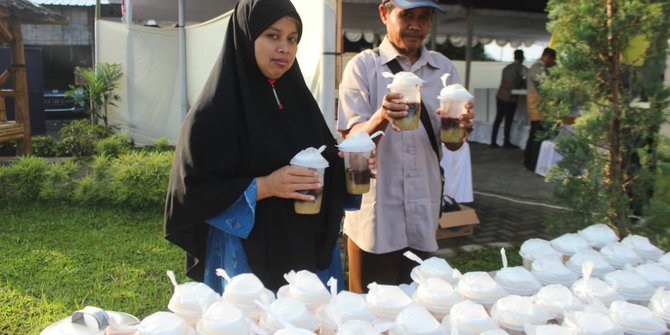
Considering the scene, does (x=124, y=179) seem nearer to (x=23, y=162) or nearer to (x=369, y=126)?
(x=23, y=162)

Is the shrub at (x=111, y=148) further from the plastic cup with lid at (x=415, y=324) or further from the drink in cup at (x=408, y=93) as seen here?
the plastic cup with lid at (x=415, y=324)

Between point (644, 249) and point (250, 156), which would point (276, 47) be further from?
point (644, 249)

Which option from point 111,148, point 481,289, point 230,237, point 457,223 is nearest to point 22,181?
point 111,148

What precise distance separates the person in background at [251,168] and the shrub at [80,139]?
782 cm

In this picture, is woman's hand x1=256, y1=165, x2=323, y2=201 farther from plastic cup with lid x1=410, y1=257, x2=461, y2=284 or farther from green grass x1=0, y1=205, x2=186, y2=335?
green grass x1=0, y1=205, x2=186, y2=335

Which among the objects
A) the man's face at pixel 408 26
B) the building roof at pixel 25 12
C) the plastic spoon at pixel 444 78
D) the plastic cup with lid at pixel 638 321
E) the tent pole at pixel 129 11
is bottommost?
the plastic cup with lid at pixel 638 321

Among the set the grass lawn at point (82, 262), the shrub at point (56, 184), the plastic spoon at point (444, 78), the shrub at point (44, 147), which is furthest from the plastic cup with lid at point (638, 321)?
the shrub at point (44, 147)

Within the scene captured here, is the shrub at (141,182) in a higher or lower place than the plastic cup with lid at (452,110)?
lower

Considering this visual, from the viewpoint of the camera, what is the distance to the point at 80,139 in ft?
29.6

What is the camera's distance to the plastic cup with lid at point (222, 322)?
1272 millimetres

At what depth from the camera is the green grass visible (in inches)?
146

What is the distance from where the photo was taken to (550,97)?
306cm

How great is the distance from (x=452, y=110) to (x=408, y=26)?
0.45m

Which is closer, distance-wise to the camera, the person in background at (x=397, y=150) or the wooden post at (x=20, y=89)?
the person in background at (x=397, y=150)
